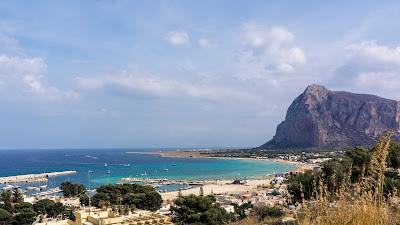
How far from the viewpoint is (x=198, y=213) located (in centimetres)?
1870

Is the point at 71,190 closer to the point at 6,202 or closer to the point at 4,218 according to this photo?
the point at 6,202

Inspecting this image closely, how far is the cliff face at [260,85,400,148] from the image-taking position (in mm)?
139125

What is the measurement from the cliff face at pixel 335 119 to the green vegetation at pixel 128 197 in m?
112

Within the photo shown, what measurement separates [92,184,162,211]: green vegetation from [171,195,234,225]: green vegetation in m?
8.69

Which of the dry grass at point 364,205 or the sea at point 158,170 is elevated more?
the dry grass at point 364,205

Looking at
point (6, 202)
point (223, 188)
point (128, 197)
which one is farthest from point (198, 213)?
point (223, 188)

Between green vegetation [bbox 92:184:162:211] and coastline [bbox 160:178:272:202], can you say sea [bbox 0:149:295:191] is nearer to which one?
coastline [bbox 160:178:272:202]

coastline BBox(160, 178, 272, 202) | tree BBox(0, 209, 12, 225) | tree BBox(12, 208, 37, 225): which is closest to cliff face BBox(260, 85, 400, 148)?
coastline BBox(160, 178, 272, 202)

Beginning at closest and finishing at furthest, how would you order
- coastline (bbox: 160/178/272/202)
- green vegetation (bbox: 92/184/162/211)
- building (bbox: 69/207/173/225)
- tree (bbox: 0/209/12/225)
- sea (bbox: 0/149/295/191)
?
building (bbox: 69/207/173/225) → tree (bbox: 0/209/12/225) → green vegetation (bbox: 92/184/162/211) → coastline (bbox: 160/178/272/202) → sea (bbox: 0/149/295/191)

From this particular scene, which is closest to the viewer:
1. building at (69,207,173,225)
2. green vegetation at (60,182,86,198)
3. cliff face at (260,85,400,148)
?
building at (69,207,173,225)

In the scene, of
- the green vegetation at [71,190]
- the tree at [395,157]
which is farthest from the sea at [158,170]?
the tree at [395,157]

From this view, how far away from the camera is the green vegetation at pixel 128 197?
28.0 meters

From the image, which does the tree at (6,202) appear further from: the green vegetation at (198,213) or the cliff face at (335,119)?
the cliff face at (335,119)

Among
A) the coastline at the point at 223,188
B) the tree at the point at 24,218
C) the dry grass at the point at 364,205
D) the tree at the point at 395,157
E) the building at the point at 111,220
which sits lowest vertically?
the coastline at the point at 223,188
